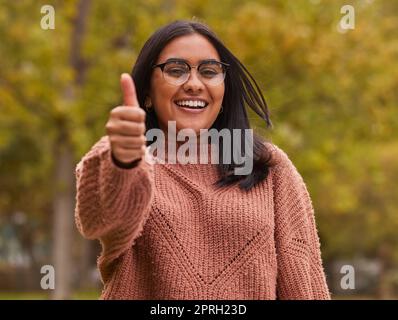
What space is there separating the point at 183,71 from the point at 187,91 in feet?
0.20

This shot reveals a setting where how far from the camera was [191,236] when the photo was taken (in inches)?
107

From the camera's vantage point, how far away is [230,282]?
8.87ft

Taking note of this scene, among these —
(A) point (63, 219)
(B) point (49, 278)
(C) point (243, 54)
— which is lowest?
(B) point (49, 278)

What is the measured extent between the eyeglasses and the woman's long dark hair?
0.19ft

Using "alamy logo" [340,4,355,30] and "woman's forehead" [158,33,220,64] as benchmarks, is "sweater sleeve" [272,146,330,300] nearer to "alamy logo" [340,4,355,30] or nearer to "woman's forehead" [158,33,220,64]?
"woman's forehead" [158,33,220,64]

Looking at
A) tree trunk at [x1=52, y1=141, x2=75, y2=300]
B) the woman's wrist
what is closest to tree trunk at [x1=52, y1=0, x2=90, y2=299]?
tree trunk at [x1=52, y1=141, x2=75, y2=300]

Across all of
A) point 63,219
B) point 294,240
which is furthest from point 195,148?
point 63,219

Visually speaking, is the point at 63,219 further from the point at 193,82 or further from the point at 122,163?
the point at 122,163

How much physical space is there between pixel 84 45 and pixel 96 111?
3.67ft

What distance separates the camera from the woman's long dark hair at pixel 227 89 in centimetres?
288

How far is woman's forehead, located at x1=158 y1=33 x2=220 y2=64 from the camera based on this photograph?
2.88 meters

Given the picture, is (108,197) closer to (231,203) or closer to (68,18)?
(231,203)

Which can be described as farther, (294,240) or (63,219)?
Result: (63,219)

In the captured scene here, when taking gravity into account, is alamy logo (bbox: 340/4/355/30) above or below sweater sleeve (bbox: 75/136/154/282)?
above
